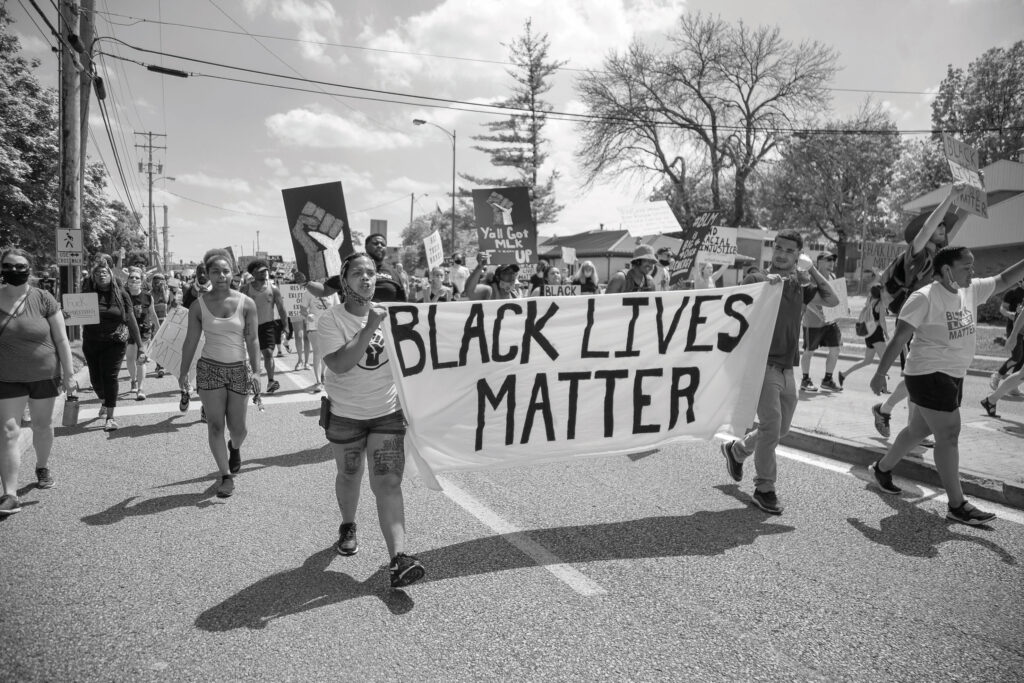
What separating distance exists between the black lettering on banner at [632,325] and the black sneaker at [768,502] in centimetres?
135

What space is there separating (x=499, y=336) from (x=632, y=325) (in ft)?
3.13

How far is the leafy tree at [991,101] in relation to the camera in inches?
1770

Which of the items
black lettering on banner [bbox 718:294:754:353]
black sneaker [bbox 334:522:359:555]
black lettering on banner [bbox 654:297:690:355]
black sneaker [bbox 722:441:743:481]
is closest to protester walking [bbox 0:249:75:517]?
black sneaker [bbox 334:522:359:555]

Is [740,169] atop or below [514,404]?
atop

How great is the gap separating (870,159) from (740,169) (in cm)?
2354

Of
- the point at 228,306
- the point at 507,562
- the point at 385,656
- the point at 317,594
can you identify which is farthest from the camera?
the point at 228,306

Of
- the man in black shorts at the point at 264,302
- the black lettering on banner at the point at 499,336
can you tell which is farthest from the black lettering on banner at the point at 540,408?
the man in black shorts at the point at 264,302

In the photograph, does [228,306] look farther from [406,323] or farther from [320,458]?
[406,323]

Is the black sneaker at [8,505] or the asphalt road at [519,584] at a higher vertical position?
the black sneaker at [8,505]

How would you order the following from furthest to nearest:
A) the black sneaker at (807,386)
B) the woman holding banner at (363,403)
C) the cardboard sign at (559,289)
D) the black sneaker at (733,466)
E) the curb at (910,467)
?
1. the cardboard sign at (559,289)
2. the black sneaker at (807,386)
3. the black sneaker at (733,466)
4. the curb at (910,467)
5. the woman holding banner at (363,403)

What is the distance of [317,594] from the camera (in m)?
3.33

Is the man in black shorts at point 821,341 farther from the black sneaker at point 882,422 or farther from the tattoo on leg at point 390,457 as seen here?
the tattoo on leg at point 390,457

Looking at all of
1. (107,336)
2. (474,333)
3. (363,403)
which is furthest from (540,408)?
(107,336)

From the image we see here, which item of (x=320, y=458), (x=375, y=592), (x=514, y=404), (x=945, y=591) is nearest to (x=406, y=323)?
(x=514, y=404)
